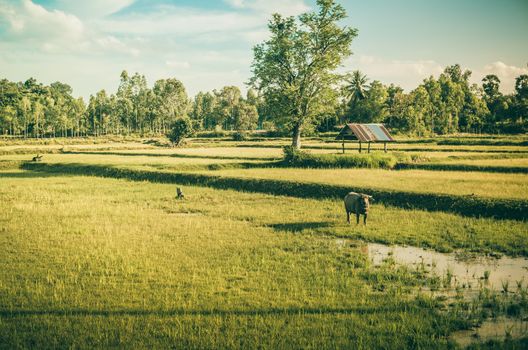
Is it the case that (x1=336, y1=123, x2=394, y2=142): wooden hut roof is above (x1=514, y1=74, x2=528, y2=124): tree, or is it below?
below

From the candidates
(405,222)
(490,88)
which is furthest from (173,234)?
(490,88)

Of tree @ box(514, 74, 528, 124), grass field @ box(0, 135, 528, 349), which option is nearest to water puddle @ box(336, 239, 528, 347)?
grass field @ box(0, 135, 528, 349)

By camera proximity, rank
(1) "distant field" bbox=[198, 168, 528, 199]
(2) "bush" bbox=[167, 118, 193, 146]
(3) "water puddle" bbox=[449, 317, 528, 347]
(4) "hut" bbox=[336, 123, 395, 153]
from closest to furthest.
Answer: (3) "water puddle" bbox=[449, 317, 528, 347], (1) "distant field" bbox=[198, 168, 528, 199], (4) "hut" bbox=[336, 123, 395, 153], (2) "bush" bbox=[167, 118, 193, 146]

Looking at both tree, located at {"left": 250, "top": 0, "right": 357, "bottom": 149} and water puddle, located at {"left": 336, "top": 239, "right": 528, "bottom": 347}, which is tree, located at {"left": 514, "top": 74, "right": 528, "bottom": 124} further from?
water puddle, located at {"left": 336, "top": 239, "right": 528, "bottom": 347}

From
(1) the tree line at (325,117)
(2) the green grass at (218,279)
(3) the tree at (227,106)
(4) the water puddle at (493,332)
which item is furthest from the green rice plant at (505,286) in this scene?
(3) the tree at (227,106)

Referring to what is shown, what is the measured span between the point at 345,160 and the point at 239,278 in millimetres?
22064

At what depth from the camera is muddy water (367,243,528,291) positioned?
8.77 meters

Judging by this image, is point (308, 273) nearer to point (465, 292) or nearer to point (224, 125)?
point (465, 292)

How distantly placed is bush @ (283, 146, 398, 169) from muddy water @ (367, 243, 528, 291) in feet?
60.4

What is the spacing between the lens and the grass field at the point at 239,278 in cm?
660

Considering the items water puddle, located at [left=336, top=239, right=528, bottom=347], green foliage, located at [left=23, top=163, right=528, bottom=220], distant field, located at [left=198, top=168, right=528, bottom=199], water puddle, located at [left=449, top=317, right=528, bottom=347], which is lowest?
water puddle, located at [left=449, top=317, right=528, bottom=347]

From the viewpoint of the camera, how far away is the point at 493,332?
6621mm

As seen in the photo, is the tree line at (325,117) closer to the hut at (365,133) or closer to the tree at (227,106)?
the tree at (227,106)

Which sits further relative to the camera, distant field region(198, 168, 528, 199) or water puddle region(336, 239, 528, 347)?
distant field region(198, 168, 528, 199)
